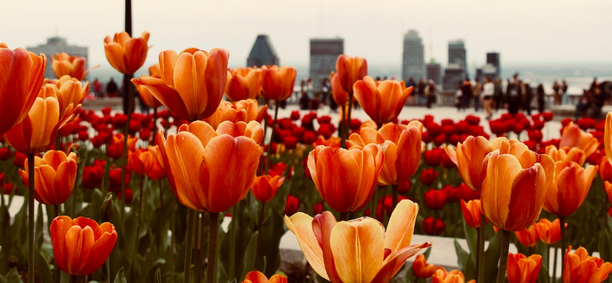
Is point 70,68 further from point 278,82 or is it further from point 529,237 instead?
point 529,237

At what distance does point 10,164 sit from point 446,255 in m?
3.99

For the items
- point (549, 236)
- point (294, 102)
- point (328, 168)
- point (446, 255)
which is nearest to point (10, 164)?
point (446, 255)

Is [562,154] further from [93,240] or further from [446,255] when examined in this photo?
[93,240]

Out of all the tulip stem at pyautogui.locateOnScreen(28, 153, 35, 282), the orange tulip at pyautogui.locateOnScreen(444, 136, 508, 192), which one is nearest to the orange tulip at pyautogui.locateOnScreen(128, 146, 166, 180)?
the tulip stem at pyautogui.locateOnScreen(28, 153, 35, 282)

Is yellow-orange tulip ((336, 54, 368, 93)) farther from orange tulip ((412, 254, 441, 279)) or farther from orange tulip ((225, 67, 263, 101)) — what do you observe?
orange tulip ((412, 254, 441, 279))

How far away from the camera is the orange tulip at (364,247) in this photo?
850 mm

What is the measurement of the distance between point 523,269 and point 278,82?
1604 mm

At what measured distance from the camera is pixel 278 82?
2885mm

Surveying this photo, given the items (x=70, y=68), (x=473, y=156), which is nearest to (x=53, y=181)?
(x=473, y=156)

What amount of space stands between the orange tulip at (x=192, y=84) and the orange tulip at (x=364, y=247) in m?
0.62

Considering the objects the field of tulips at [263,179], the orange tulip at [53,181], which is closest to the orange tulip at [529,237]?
the field of tulips at [263,179]

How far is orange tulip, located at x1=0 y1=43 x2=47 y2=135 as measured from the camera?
105cm

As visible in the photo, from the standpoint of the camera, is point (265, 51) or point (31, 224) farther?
point (265, 51)

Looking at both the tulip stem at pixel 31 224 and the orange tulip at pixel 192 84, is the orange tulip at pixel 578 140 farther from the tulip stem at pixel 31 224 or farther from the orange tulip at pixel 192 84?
the tulip stem at pixel 31 224
